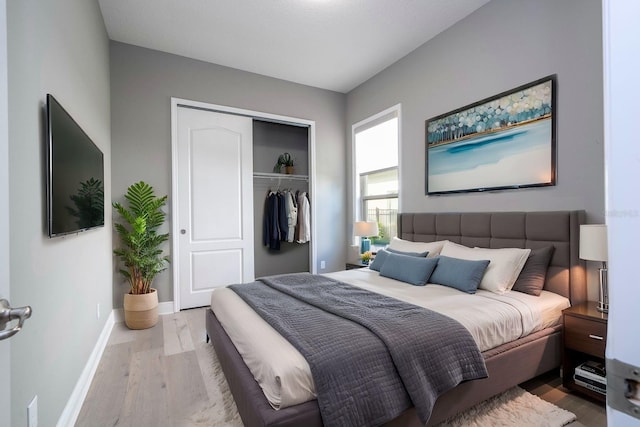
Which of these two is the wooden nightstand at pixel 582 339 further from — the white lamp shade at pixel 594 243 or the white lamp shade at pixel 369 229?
the white lamp shade at pixel 369 229

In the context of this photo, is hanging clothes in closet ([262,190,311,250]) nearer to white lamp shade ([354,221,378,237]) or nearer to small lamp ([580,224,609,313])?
white lamp shade ([354,221,378,237])

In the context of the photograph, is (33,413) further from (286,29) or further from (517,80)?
(517,80)

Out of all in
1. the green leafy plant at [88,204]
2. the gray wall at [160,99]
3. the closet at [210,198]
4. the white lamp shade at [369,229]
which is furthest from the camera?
the white lamp shade at [369,229]

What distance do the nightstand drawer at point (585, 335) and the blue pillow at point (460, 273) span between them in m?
0.56

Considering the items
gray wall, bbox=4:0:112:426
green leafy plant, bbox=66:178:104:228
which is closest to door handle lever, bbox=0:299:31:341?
gray wall, bbox=4:0:112:426

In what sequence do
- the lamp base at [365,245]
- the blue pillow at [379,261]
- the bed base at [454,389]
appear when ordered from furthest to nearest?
1. the lamp base at [365,245]
2. the blue pillow at [379,261]
3. the bed base at [454,389]

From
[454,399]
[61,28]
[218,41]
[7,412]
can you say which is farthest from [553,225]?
[218,41]

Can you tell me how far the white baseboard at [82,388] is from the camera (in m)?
1.64

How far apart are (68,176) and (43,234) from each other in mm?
392

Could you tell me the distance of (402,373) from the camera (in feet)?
4.59

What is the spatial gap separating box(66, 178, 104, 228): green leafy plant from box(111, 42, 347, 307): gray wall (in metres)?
1.08

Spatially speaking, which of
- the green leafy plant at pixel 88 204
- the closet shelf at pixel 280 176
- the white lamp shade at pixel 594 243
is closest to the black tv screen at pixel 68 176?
the green leafy plant at pixel 88 204

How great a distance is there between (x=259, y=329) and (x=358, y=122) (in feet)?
11.8

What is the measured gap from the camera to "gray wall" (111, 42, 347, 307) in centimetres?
340
